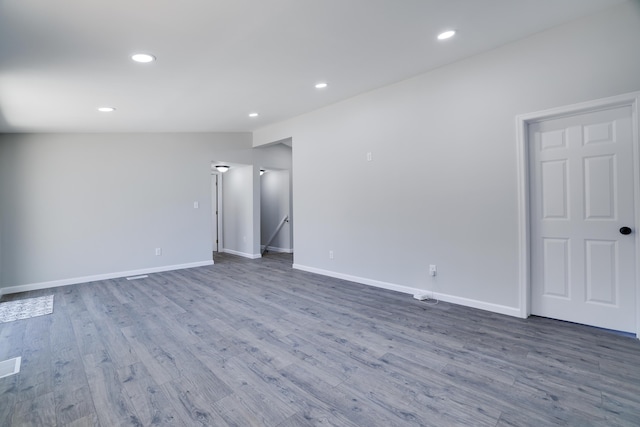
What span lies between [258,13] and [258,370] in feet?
8.37

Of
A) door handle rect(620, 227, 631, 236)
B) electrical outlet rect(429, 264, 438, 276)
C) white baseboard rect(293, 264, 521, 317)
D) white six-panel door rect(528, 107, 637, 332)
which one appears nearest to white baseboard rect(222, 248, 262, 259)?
white baseboard rect(293, 264, 521, 317)

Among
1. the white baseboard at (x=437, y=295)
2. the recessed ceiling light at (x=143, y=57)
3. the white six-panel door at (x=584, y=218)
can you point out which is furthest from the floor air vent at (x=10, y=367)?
the white six-panel door at (x=584, y=218)

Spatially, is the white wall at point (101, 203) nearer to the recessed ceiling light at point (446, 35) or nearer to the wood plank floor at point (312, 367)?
the wood plank floor at point (312, 367)

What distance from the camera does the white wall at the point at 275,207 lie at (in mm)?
7426

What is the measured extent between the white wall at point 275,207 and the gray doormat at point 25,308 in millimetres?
4492

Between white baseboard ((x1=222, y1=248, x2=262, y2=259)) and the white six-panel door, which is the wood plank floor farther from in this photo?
white baseboard ((x1=222, y1=248, x2=262, y2=259))

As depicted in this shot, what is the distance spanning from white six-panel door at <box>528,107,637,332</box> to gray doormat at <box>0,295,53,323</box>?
530 cm

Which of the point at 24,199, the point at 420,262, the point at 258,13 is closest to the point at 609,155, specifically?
the point at 420,262

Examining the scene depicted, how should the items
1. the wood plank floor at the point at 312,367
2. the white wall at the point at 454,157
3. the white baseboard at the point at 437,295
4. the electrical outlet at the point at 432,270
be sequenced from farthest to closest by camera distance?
the electrical outlet at the point at 432,270 → the white baseboard at the point at 437,295 → the white wall at the point at 454,157 → the wood plank floor at the point at 312,367

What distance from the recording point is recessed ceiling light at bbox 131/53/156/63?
99.7 inches

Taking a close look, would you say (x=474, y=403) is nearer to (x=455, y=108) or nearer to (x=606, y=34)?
(x=455, y=108)

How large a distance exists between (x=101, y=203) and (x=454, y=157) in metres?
5.27

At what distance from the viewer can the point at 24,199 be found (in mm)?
4262

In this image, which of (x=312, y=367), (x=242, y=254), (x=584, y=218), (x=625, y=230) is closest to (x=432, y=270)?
(x=584, y=218)
